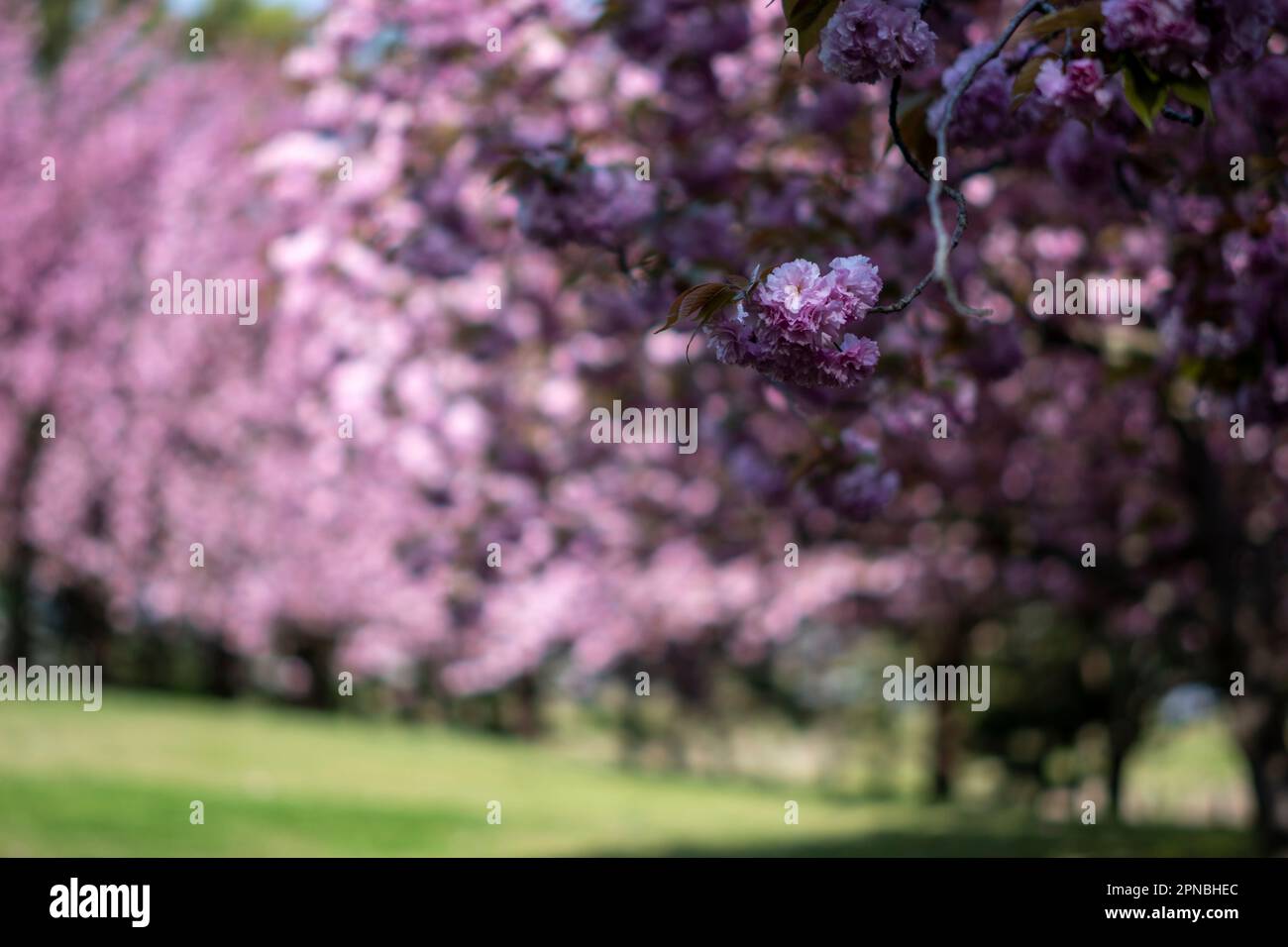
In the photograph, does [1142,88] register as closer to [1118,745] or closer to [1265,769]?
[1265,769]

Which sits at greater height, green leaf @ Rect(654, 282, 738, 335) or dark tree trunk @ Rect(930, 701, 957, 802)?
green leaf @ Rect(654, 282, 738, 335)

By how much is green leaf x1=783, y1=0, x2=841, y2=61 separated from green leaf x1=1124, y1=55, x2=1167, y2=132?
64cm

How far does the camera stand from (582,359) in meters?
8.11

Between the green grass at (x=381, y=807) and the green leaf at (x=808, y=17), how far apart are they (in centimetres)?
678

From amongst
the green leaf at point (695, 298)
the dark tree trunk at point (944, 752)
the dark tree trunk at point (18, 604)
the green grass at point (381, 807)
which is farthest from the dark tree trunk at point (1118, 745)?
the dark tree trunk at point (18, 604)

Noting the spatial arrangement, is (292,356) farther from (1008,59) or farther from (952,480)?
(1008,59)

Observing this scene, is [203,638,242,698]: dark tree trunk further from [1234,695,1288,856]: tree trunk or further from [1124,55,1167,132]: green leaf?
[1124,55,1167,132]: green leaf

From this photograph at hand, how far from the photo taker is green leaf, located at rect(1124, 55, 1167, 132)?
2639 millimetres

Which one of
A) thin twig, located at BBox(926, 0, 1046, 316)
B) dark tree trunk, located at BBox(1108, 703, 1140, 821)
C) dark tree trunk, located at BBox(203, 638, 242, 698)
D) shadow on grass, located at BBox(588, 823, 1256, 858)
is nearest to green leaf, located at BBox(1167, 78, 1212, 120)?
thin twig, located at BBox(926, 0, 1046, 316)

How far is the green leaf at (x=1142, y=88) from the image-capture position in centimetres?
264

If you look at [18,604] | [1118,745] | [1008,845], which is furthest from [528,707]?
[1008,845]

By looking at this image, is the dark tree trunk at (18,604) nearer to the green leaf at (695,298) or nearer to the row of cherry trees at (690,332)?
the row of cherry trees at (690,332)

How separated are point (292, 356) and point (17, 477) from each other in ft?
16.9
